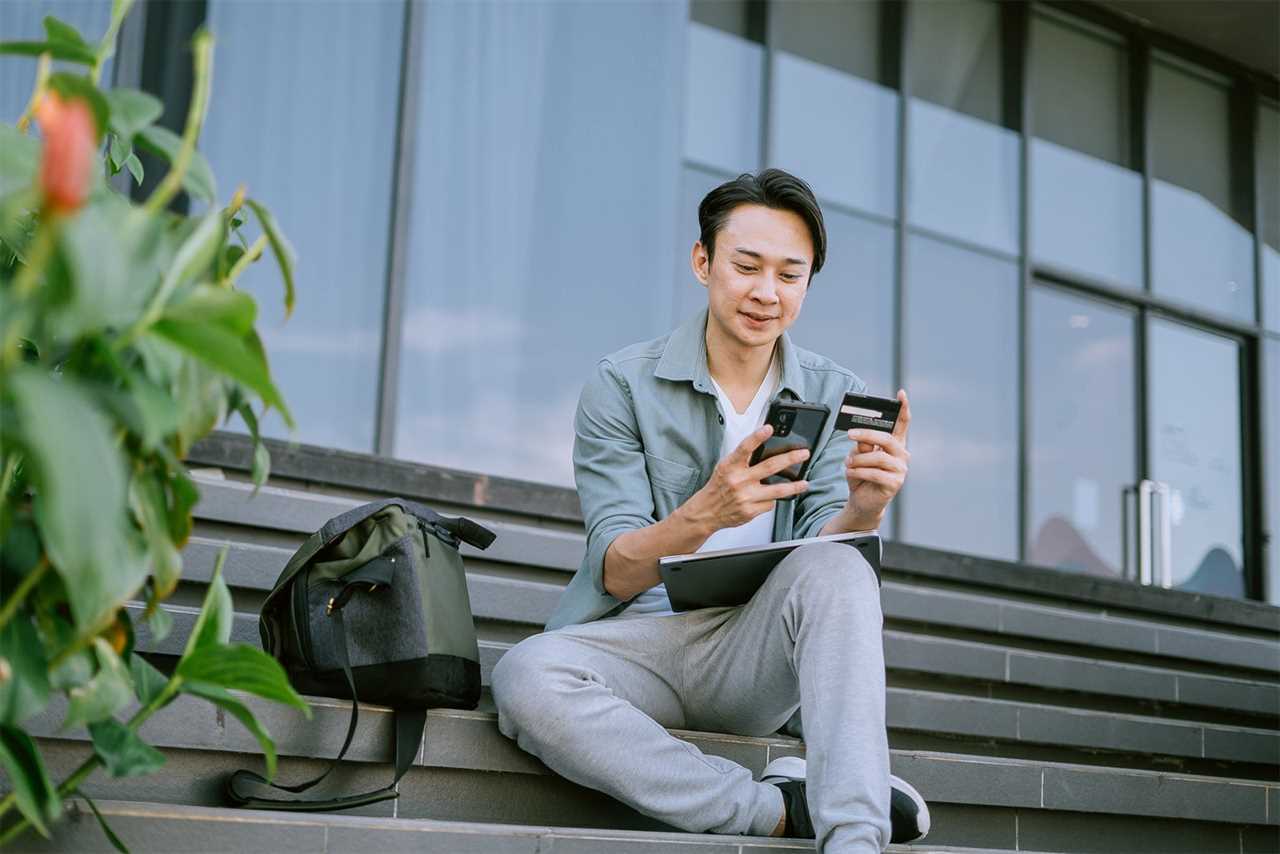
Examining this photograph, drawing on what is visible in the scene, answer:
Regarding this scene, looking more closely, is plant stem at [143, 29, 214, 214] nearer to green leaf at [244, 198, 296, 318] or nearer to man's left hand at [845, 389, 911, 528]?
green leaf at [244, 198, 296, 318]

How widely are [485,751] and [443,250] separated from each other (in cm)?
309

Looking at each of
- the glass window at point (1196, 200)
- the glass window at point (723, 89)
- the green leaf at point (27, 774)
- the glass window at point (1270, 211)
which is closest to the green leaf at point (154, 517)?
the green leaf at point (27, 774)

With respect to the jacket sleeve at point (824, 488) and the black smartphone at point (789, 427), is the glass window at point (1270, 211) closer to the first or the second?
the jacket sleeve at point (824, 488)

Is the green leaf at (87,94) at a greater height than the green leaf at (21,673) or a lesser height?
greater

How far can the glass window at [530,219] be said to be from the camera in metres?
5.22

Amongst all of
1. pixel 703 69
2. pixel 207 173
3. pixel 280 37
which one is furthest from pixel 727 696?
pixel 703 69

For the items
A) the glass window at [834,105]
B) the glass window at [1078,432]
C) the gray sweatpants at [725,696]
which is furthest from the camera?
the glass window at [1078,432]

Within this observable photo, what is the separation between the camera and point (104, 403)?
4.17 ft

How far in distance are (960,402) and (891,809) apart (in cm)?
466

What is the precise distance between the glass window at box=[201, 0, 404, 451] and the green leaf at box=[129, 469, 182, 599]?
139 inches

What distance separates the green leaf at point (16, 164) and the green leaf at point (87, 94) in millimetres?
61

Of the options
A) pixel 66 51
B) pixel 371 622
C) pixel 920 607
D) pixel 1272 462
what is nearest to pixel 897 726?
pixel 920 607

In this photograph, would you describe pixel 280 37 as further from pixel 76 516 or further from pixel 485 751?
pixel 76 516

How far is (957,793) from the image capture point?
10.1ft
